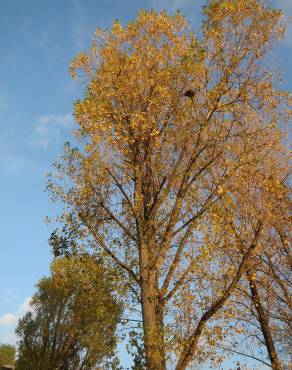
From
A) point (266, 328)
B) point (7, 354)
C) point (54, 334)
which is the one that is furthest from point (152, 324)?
point (7, 354)

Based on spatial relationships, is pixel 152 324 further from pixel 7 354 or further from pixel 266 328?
pixel 7 354

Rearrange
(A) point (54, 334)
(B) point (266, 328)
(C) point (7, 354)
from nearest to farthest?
(B) point (266, 328), (A) point (54, 334), (C) point (7, 354)

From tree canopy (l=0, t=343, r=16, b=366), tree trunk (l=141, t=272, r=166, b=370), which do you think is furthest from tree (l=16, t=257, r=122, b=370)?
tree canopy (l=0, t=343, r=16, b=366)

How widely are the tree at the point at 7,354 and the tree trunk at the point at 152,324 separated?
53.0 m

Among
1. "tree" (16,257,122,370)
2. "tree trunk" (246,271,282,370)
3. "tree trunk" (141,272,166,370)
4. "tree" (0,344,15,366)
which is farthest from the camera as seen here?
"tree" (0,344,15,366)

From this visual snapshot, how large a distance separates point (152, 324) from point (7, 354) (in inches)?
2223

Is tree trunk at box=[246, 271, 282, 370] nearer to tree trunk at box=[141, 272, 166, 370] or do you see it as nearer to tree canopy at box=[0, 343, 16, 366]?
tree trunk at box=[141, 272, 166, 370]

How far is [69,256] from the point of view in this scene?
12602mm

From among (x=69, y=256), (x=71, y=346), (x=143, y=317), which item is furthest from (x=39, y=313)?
(x=143, y=317)

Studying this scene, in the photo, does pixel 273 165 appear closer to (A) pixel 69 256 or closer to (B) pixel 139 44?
(B) pixel 139 44

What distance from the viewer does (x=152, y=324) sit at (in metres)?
10.2

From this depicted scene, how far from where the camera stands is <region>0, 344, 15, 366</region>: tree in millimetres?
57031

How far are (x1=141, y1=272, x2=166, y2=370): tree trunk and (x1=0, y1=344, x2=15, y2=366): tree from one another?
52973 millimetres

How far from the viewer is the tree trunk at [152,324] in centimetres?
977
